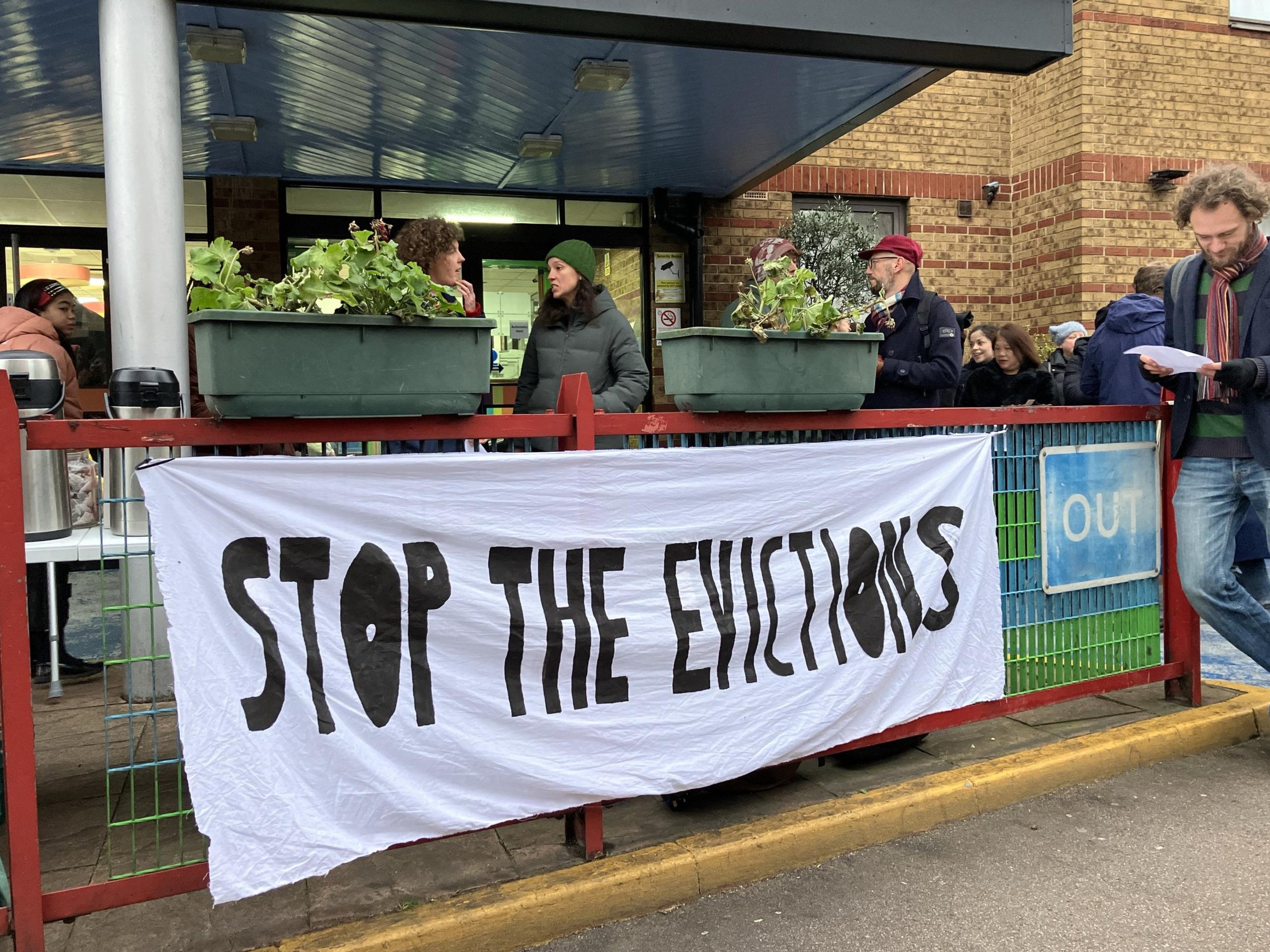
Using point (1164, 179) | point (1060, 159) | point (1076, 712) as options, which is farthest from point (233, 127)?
point (1164, 179)

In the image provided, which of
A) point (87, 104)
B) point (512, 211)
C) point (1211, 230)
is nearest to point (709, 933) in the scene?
point (1211, 230)

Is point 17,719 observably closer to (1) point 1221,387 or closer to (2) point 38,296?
(2) point 38,296

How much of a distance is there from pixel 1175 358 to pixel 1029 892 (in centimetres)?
205

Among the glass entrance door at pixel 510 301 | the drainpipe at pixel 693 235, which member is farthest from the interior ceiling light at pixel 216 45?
the drainpipe at pixel 693 235

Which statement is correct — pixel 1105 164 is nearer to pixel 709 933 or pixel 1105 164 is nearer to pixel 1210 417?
pixel 1210 417

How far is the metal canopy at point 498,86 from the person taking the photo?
534 centimetres

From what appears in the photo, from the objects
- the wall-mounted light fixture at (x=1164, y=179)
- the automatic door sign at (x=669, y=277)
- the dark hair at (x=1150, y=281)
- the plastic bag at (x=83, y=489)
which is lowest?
the plastic bag at (x=83, y=489)

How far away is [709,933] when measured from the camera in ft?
9.34

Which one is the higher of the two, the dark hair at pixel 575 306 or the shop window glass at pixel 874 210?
the shop window glass at pixel 874 210

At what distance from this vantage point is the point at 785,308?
129 inches

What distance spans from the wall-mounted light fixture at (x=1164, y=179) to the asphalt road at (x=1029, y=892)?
26.1ft

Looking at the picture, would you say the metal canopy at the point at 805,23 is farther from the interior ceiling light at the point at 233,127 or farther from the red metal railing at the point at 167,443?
the red metal railing at the point at 167,443

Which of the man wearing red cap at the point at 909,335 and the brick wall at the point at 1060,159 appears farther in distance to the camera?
the brick wall at the point at 1060,159

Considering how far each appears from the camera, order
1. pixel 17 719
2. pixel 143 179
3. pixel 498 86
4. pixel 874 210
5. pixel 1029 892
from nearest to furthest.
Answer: pixel 17 719, pixel 1029 892, pixel 143 179, pixel 498 86, pixel 874 210
